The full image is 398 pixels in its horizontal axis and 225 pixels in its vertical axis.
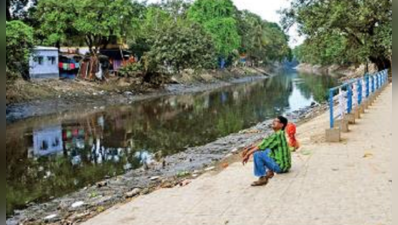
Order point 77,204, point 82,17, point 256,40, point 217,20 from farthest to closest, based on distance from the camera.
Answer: point 256,40 < point 217,20 < point 82,17 < point 77,204

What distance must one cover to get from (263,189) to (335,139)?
4.96m

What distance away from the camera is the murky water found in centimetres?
1409

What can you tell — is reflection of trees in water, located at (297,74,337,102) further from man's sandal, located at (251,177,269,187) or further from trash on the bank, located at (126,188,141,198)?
man's sandal, located at (251,177,269,187)

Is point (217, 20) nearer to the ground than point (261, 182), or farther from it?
farther from it

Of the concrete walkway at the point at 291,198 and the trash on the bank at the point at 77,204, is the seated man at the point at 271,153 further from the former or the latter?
the trash on the bank at the point at 77,204

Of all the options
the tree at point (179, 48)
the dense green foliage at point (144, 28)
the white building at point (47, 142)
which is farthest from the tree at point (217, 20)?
the white building at point (47, 142)

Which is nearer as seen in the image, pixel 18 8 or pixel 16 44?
pixel 16 44

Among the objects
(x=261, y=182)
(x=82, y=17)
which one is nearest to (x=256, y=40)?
(x=82, y=17)

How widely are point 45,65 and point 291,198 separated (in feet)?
127

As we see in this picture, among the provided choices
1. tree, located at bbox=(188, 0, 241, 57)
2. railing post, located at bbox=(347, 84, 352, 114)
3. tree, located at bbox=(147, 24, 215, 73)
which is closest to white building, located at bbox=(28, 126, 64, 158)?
railing post, located at bbox=(347, 84, 352, 114)

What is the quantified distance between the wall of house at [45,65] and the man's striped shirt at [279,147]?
35320 millimetres

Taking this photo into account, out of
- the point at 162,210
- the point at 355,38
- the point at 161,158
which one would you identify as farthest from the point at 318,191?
the point at 355,38

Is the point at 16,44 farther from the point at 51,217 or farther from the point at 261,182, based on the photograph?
the point at 261,182

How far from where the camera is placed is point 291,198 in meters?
7.71
